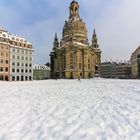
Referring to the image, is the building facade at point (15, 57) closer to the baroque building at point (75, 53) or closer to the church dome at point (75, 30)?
the baroque building at point (75, 53)

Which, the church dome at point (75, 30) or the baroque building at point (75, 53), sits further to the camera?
the church dome at point (75, 30)

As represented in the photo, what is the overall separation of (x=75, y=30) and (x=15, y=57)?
38.7m

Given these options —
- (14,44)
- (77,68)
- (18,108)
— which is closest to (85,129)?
(18,108)

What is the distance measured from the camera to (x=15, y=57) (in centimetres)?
9081

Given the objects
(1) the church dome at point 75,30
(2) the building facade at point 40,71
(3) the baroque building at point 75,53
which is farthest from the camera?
(2) the building facade at point 40,71

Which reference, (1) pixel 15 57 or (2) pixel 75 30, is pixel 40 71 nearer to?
(2) pixel 75 30

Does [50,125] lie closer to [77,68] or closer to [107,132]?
[107,132]

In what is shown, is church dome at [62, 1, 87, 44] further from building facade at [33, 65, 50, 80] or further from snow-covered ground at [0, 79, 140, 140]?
snow-covered ground at [0, 79, 140, 140]

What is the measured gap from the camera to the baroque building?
359 ft

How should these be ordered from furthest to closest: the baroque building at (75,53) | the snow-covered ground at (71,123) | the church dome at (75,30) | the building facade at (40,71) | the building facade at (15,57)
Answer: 1. the building facade at (40,71)
2. the church dome at (75,30)
3. the baroque building at (75,53)
4. the building facade at (15,57)
5. the snow-covered ground at (71,123)

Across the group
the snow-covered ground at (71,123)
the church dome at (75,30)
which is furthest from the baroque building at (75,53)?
the snow-covered ground at (71,123)

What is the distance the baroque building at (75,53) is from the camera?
10944 centimetres

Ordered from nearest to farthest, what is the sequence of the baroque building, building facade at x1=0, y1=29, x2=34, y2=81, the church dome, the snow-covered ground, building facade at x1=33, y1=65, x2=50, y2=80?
the snow-covered ground < building facade at x1=0, y1=29, x2=34, y2=81 < the baroque building < the church dome < building facade at x1=33, y1=65, x2=50, y2=80

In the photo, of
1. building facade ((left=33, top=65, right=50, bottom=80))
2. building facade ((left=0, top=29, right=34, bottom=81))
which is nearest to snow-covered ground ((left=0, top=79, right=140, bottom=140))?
building facade ((left=0, top=29, right=34, bottom=81))
